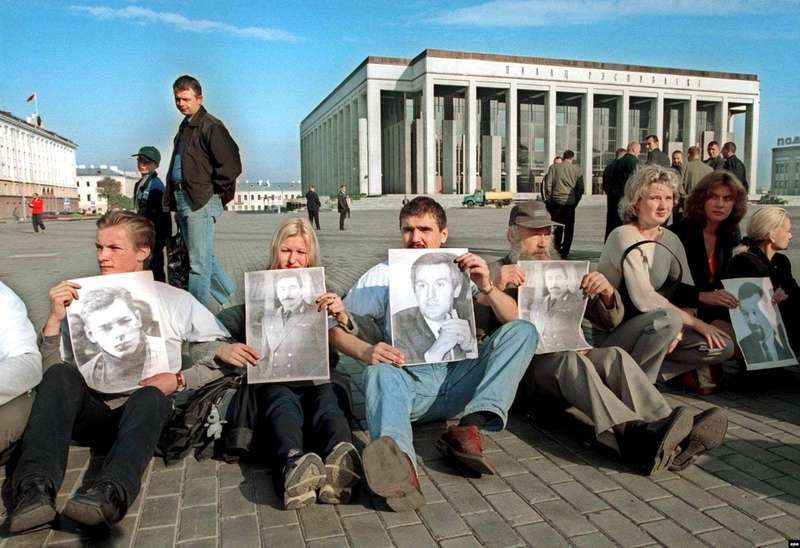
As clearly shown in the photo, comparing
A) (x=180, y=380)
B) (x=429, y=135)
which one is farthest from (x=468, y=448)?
(x=429, y=135)

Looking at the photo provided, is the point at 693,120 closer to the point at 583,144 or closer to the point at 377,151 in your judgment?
the point at 583,144

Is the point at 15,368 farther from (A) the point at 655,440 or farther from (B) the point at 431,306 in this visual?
(A) the point at 655,440

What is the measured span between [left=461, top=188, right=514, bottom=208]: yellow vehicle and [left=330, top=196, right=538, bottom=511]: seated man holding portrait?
184 ft

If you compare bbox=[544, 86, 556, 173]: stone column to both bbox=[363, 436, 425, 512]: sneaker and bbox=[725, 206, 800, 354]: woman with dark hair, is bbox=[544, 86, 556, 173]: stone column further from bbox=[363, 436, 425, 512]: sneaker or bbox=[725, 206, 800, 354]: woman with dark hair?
bbox=[363, 436, 425, 512]: sneaker

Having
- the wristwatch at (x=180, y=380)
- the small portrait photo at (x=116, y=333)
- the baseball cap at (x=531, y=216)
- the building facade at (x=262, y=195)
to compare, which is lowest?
the wristwatch at (x=180, y=380)

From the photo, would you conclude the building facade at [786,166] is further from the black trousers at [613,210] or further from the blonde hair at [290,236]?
the blonde hair at [290,236]

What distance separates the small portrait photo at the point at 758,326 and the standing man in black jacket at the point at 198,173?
4.33 meters

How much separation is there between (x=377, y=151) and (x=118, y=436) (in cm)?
6916

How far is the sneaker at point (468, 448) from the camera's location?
2.93 metres

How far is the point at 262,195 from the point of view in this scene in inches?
6147

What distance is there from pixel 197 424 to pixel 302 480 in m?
0.88

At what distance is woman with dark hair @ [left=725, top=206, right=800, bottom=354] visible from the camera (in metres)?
4.38

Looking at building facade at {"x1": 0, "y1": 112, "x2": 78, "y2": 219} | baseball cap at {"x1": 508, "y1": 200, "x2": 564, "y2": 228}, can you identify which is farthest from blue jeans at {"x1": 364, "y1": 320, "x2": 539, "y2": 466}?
building facade at {"x1": 0, "y1": 112, "x2": 78, "y2": 219}

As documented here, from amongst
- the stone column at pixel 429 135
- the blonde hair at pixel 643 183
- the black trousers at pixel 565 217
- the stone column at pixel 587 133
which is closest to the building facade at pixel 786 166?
the stone column at pixel 587 133
